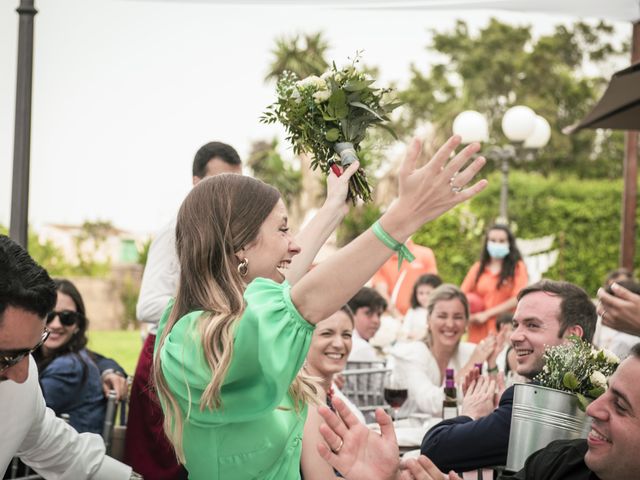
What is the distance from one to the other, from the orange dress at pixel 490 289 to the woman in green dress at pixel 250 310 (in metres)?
5.42

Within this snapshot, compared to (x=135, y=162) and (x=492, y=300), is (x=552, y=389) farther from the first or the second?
(x=135, y=162)

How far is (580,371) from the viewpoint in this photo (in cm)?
291

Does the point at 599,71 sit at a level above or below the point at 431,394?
above

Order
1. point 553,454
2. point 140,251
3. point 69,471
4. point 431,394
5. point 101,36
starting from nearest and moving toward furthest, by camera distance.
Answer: point 553,454 < point 69,471 < point 431,394 < point 140,251 < point 101,36

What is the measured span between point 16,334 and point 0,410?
0.40 m

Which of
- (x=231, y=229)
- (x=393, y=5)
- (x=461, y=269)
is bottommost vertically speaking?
(x=461, y=269)

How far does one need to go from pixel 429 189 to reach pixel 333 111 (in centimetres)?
113

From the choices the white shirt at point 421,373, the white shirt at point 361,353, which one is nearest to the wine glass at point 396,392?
the white shirt at point 421,373

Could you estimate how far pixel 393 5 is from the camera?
222 inches

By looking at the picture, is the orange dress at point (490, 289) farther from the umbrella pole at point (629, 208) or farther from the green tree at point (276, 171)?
the green tree at point (276, 171)

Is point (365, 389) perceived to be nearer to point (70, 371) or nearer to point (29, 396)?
point (70, 371)

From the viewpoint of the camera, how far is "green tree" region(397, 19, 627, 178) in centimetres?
3134

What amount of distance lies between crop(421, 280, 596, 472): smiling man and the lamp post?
22.3 feet

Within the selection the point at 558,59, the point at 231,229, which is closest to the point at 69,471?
the point at 231,229
